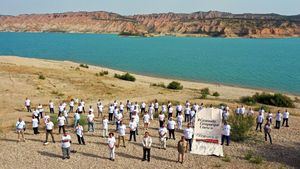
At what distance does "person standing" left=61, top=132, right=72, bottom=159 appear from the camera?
17.6 meters

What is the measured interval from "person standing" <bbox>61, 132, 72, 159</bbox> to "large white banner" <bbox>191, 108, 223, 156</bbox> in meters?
5.49

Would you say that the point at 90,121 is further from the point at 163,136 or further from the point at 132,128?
the point at 163,136

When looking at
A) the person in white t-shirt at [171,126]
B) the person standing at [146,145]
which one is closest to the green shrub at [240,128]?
the person in white t-shirt at [171,126]

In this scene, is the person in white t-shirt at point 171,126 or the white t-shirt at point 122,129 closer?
the white t-shirt at point 122,129

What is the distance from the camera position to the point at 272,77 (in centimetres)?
6312

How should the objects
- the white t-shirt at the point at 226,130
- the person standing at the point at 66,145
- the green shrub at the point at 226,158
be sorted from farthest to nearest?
1. the white t-shirt at the point at 226,130
2. the green shrub at the point at 226,158
3. the person standing at the point at 66,145

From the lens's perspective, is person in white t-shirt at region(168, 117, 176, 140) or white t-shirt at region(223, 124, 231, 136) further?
person in white t-shirt at region(168, 117, 176, 140)

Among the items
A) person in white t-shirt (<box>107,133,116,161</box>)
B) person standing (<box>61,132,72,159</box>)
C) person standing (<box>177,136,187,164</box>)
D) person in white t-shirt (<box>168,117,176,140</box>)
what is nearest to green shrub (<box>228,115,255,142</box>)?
person in white t-shirt (<box>168,117,176,140</box>)

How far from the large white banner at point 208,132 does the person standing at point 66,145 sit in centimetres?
549

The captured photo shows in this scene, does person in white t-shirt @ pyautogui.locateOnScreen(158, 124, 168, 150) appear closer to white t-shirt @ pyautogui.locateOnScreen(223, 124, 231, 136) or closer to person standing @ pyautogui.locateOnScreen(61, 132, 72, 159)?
white t-shirt @ pyautogui.locateOnScreen(223, 124, 231, 136)

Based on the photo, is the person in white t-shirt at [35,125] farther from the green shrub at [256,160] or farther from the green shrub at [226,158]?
the green shrub at [256,160]

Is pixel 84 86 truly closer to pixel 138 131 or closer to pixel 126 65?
pixel 138 131

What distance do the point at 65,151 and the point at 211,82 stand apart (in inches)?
1639

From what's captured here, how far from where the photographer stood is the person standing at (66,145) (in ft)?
57.7
